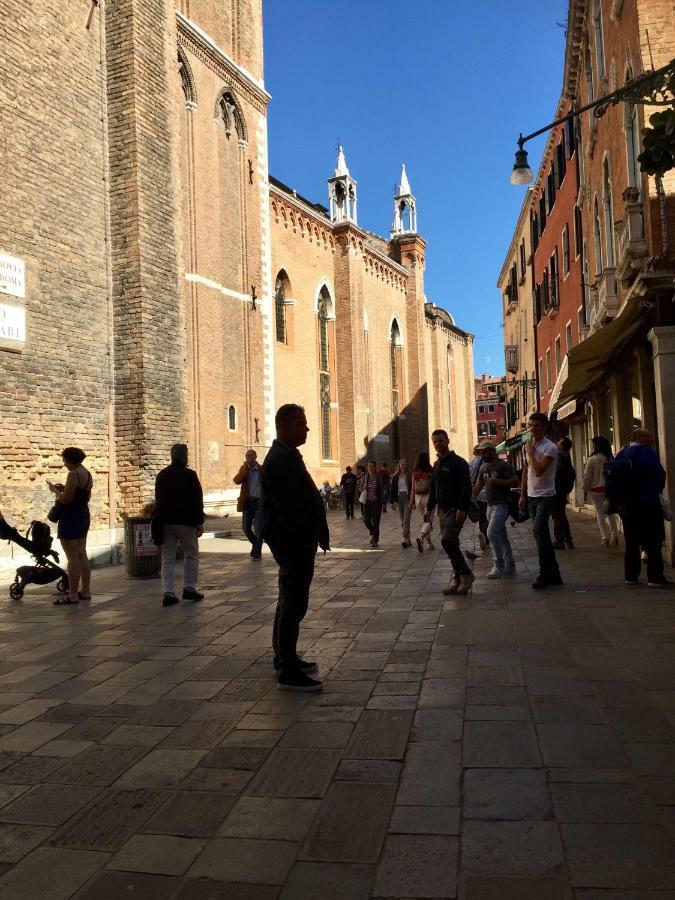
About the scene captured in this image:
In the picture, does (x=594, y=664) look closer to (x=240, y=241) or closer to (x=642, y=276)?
(x=642, y=276)

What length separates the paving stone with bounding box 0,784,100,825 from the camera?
A: 3.20 meters

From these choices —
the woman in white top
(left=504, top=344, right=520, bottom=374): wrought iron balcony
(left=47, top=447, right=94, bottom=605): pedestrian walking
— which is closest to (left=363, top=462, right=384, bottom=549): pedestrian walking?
the woman in white top

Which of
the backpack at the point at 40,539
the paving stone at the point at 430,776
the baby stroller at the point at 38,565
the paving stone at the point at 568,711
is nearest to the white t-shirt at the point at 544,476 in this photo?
the paving stone at the point at 568,711

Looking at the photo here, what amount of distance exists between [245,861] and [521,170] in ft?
31.8

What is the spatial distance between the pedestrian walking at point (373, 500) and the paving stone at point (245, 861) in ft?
37.4

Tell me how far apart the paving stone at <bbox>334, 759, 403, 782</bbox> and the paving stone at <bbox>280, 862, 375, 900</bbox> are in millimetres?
782

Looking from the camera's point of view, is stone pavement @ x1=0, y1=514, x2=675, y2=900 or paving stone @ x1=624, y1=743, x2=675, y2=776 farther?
paving stone @ x1=624, y1=743, x2=675, y2=776

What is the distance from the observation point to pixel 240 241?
26.2m

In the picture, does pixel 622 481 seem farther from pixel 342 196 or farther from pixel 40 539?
pixel 342 196

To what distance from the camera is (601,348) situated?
39.1 ft

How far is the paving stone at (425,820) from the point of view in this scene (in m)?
2.96

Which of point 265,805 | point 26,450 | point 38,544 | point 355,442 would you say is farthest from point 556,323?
point 265,805

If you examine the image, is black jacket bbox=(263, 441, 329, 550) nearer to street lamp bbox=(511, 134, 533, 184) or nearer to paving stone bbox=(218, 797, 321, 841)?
paving stone bbox=(218, 797, 321, 841)

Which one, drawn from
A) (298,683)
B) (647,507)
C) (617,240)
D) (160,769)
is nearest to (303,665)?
(298,683)
